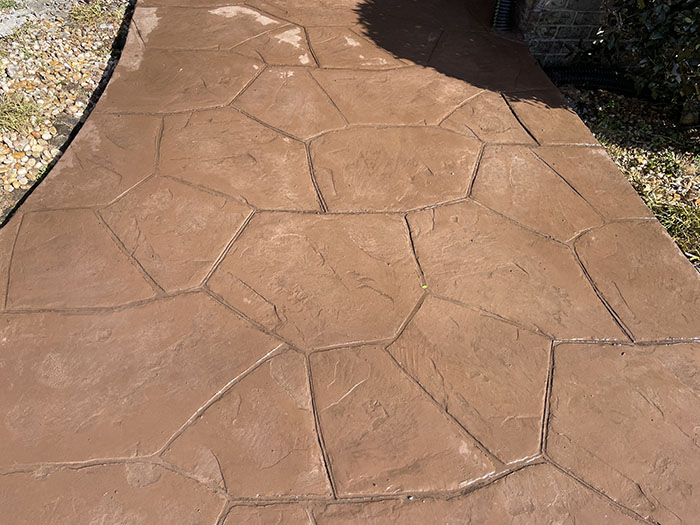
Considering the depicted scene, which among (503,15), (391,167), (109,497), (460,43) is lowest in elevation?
(109,497)

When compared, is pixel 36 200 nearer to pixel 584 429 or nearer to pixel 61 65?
pixel 61 65

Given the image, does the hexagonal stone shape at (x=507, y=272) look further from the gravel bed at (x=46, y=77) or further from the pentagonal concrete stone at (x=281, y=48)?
the gravel bed at (x=46, y=77)

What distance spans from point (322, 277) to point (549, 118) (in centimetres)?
201

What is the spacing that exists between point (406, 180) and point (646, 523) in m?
1.95

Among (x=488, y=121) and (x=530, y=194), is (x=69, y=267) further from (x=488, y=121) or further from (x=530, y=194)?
(x=488, y=121)

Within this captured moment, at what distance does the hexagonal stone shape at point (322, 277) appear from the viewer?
97.7 inches

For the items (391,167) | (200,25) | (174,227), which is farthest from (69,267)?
(200,25)

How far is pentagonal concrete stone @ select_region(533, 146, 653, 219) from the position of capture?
3090mm

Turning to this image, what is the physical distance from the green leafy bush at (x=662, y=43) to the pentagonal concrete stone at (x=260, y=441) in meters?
2.99

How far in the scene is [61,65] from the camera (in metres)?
3.87

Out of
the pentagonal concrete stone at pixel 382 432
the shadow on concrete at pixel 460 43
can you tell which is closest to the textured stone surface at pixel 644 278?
the pentagonal concrete stone at pixel 382 432

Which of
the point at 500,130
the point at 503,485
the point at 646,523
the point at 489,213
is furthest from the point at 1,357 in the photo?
the point at 500,130

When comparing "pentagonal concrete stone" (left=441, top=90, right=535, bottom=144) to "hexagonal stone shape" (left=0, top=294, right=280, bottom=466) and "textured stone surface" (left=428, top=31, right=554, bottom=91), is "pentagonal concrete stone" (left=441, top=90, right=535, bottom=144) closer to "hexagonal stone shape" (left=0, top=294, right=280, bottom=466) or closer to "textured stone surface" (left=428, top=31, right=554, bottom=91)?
"textured stone surface" (left=428, top=31, right=554, bottom=91)

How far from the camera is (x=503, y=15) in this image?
4.25 m
